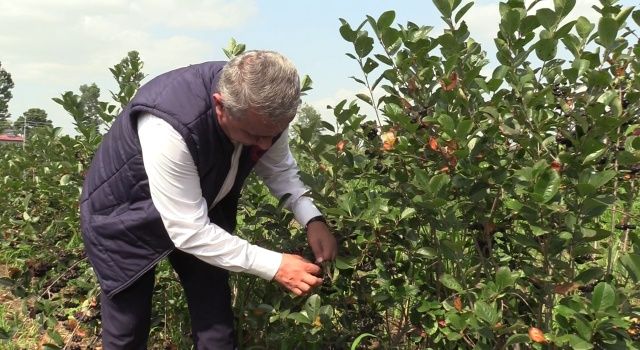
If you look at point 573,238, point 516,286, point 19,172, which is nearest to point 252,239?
point 516,286

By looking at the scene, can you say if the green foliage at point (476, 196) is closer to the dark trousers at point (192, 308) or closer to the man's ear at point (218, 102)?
the dark trousers at point (192, 308)

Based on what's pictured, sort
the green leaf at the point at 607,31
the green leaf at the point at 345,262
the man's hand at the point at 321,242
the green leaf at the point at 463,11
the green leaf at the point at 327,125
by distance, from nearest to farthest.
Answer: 1. the green leaf at the point at 607,31
2. the green leaf at the point at 463,11
3. the green leaf at the point at 345,262
4. the man's hand at the point at 321,242
5. the green leaf at the point at 327,125

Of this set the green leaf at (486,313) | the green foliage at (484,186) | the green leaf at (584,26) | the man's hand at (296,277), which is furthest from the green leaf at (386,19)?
the green leaf at (486,313)

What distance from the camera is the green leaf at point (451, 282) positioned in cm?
190

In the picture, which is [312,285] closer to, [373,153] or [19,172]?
[373,153]

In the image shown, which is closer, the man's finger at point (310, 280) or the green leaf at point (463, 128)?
the green leaf at point (463, 128)

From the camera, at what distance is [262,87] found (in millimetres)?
1760

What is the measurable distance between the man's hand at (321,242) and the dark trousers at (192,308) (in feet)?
1.38

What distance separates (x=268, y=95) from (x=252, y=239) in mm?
1065

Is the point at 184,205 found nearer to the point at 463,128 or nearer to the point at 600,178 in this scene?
the point at 463,128

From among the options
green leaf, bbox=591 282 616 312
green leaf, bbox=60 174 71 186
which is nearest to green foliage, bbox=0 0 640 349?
green leaf, bbox=591 282 616 312

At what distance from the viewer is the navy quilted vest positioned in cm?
202

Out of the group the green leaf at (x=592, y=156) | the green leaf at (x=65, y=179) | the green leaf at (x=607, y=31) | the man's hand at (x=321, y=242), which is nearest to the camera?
the green leaf at (x=592, y=156)

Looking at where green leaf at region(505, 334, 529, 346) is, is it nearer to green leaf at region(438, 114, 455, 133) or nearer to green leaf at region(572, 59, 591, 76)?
green leaf at region(438, 114, 455, 133)
